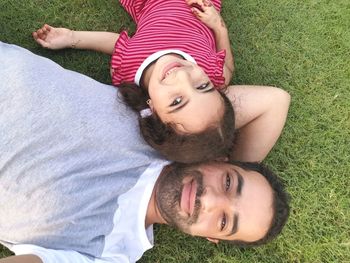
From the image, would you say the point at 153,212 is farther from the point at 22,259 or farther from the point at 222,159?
the point at 22,259

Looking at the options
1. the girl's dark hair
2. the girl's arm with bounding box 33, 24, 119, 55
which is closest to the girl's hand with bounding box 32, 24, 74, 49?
the girl's arm with bounding box 33, 24, 119, 55

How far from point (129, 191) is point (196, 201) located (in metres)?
0.35

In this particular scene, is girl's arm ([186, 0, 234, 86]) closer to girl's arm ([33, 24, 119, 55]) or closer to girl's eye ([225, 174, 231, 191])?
girl's arm ([33, 24, 119, 55])

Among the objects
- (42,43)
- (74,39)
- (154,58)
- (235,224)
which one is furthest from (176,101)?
(42,43)

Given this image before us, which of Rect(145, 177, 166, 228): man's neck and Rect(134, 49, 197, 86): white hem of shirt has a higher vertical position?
Rect(134, 49, 197, 86): white hem of shirt

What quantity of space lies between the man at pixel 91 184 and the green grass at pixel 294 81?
46 centimetres

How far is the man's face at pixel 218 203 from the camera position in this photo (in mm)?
2205

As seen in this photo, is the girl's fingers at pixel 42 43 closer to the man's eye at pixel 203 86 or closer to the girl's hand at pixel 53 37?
the girl's hand at pixel 53 37

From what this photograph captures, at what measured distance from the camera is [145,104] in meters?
2.45

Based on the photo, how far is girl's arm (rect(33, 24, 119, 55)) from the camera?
111 inches

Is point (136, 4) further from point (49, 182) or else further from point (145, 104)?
point (49, 182)

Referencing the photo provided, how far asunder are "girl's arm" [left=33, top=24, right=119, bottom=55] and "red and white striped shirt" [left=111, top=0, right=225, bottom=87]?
0.74ft

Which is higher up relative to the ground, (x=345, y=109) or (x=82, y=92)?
(x=82, y=92)

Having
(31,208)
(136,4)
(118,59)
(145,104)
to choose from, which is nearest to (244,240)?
(145,104)
